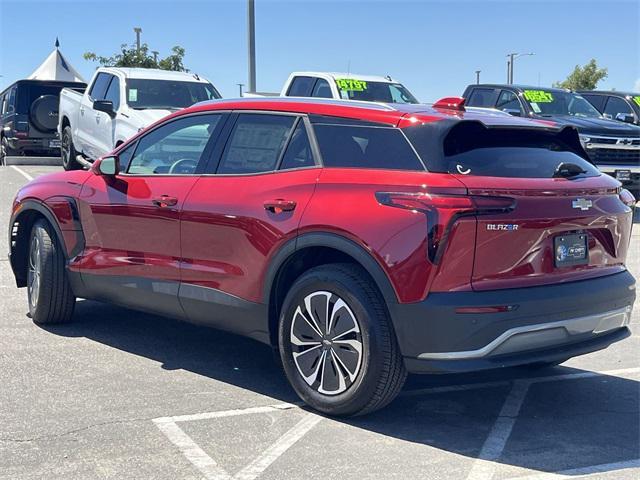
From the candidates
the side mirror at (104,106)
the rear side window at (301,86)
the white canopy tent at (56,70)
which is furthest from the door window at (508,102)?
the white canopy tent at (56,70)

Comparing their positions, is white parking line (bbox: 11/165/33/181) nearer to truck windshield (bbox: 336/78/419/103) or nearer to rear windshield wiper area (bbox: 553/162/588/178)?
truck windshield (bbox: 336/78/419/103)

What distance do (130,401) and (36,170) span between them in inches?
572

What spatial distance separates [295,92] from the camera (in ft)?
48.0

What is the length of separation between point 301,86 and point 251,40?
6.52ft

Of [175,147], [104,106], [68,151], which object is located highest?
[104,106]

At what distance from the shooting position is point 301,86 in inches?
572

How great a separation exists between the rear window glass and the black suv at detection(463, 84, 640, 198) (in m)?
8.19

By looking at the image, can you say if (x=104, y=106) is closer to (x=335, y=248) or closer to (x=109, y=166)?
(x=109, y=166)

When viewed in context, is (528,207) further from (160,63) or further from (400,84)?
(160,63)

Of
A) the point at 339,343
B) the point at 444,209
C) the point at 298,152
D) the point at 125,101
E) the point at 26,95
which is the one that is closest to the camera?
the point at 444,209

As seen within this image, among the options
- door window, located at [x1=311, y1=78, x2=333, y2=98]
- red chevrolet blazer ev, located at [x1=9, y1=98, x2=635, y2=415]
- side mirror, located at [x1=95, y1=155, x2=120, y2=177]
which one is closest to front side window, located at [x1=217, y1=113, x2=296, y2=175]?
red chevrolet blazer ev, located at [x1=9, y1=98, x2=635, y2=415]

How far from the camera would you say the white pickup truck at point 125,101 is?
11.8 m

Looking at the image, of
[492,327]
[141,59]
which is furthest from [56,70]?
[492,327]

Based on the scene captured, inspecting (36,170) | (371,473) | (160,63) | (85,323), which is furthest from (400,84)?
(160,63)
